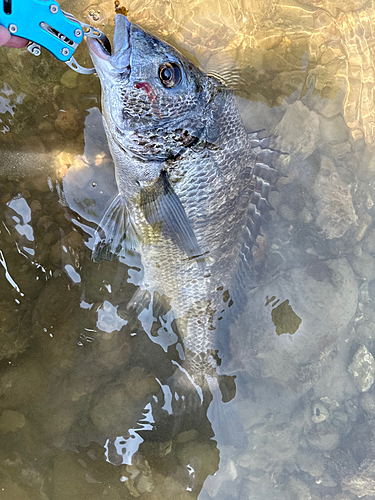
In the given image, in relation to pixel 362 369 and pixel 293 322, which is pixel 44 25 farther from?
pixel 362 369

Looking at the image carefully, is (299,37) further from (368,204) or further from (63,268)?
(63,268)

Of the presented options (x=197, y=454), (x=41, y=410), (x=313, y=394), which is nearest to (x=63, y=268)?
(x=41, y=410)

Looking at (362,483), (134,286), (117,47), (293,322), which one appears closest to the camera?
(117,47)

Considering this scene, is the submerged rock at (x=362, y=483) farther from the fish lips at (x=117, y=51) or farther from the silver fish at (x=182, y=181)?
the fish lips at (x=117, y=51)

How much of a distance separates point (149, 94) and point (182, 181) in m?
0.69

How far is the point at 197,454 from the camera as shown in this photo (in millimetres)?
3268

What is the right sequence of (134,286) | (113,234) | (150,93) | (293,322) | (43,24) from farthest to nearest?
1. (293,322)
2. (134,286)
3. (113,234)
4. (150,93)
5. (43,24)

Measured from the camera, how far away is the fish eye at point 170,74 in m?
2.26

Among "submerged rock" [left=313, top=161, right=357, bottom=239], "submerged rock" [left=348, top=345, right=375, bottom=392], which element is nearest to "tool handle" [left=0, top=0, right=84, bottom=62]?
"submerged rock" [left=313, top=161, right=357, bottom=239]

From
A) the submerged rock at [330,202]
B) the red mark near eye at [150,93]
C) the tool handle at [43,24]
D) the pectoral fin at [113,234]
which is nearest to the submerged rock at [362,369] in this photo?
the submerged rock at [330,202]

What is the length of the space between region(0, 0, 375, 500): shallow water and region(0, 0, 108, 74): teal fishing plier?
1.01 metres

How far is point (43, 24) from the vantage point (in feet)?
6.30

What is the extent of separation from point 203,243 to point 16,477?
112 inches

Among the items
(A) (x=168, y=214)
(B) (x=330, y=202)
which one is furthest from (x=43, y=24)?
(B) (x=330, y=202)
